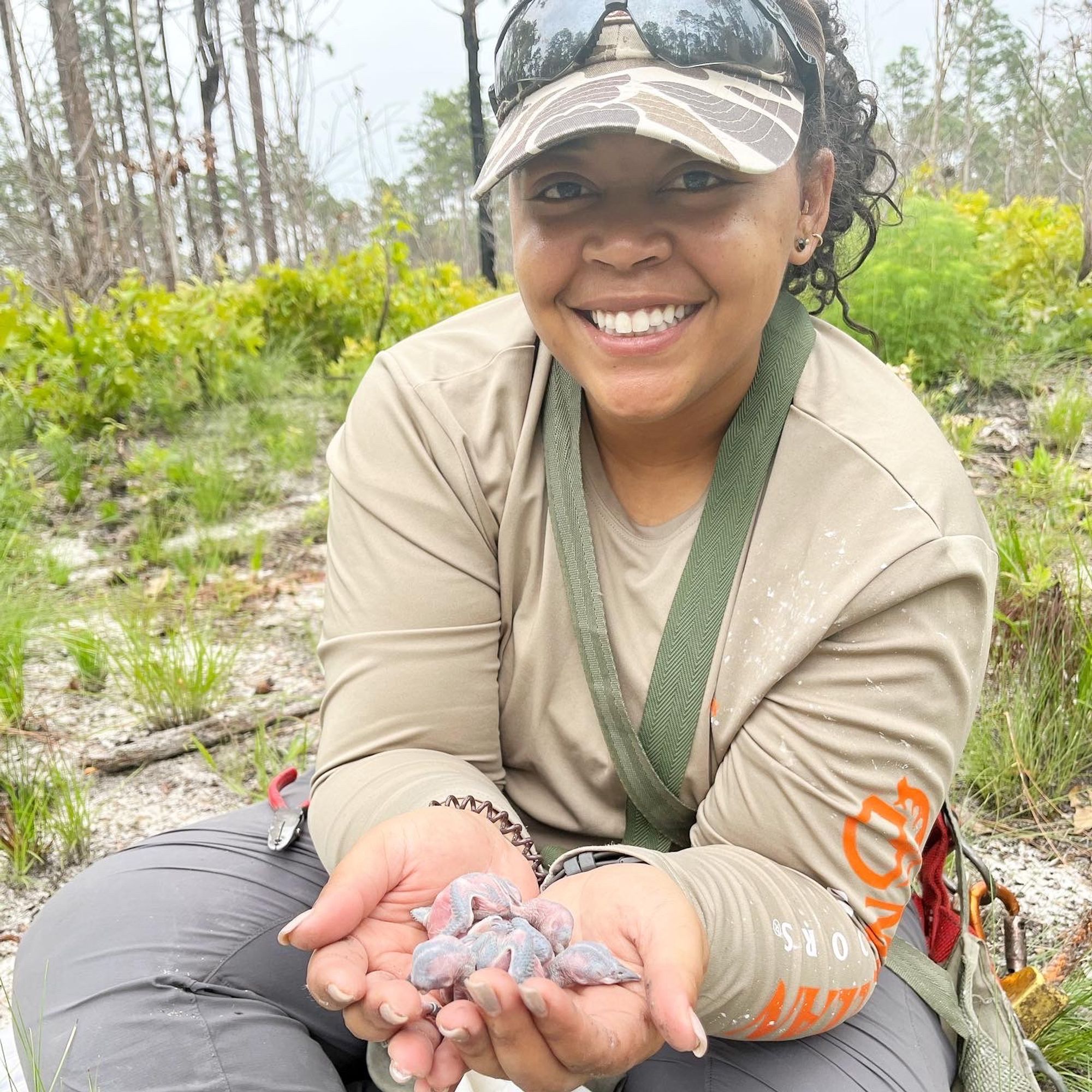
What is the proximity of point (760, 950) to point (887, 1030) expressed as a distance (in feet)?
1.02

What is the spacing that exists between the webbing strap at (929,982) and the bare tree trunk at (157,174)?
5.79 metres

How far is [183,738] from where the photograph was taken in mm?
2613

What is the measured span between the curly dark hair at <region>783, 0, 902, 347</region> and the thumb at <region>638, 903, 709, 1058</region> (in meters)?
0.97

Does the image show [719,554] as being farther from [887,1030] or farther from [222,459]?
[222,459]

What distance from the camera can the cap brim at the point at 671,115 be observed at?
121 centimetres

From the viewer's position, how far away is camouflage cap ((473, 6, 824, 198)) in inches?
47.9

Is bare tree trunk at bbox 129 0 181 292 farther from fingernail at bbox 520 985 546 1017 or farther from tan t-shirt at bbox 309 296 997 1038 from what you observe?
fingernail at bbox 520 985 546 1017

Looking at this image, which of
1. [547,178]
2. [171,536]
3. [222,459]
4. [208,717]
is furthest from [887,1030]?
[222,459]

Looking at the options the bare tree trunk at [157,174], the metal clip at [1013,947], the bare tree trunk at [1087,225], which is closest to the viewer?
the metal clip at [1013,947]

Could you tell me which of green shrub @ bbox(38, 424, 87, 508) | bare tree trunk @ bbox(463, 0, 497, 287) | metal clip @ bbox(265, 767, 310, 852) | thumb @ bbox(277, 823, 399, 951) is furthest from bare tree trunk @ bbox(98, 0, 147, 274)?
thumb @ bbox(277, 823, 399, 951)

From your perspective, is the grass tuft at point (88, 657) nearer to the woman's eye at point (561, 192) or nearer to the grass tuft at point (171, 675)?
the grass tuft at point (171, 675)

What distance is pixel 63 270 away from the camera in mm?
5598

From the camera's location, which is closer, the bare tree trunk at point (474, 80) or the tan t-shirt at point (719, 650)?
the tan t-shirt at point (719, 650)

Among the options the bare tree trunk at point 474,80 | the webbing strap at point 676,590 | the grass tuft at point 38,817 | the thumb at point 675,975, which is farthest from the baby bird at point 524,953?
the bare tree trunk at point 474,80
